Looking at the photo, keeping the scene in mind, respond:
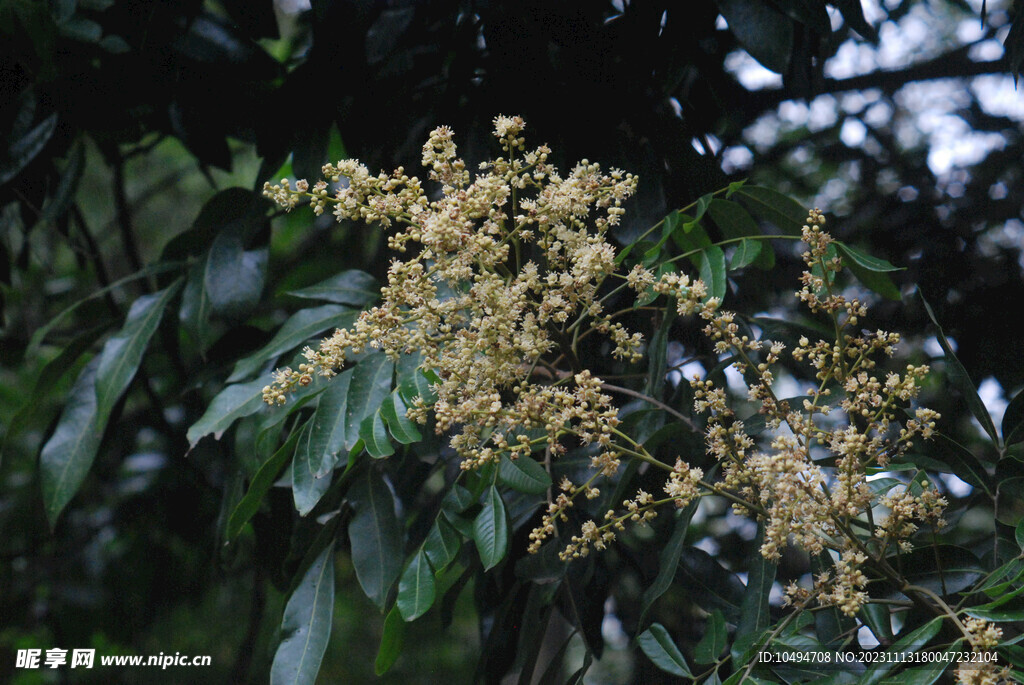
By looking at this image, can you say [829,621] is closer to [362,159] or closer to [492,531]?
[492,531]

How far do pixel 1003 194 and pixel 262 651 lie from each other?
2285mm

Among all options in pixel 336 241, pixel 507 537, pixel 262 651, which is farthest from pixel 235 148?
pixel 507 537

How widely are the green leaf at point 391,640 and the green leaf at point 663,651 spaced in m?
0.27

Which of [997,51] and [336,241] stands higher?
[997,51]

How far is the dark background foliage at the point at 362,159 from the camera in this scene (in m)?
1.17

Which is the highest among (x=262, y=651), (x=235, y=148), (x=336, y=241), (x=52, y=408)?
(x=235, y=148)

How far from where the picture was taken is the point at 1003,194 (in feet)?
4.91

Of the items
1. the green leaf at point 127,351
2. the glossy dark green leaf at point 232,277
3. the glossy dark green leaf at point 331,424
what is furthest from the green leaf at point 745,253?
the green leaf at point 127,351

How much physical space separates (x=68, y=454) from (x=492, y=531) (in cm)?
81

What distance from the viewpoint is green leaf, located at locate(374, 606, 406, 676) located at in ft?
3.00

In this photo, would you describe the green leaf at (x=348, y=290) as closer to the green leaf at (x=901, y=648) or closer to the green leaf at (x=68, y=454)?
the green leaf at (x=68, y=454)

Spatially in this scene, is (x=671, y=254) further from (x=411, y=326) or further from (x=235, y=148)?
(x=235, y=148)
